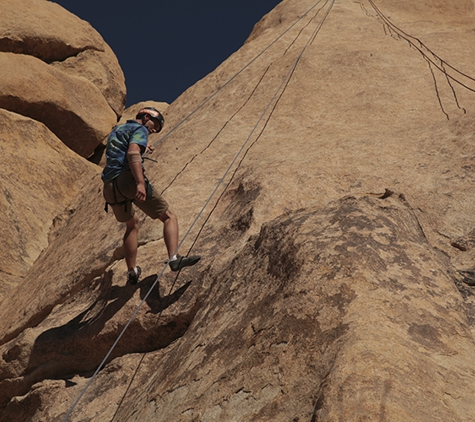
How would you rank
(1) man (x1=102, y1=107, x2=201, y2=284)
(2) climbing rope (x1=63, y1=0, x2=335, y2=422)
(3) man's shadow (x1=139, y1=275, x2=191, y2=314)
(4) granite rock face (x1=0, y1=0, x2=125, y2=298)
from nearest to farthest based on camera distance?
(2) climbing rope (x1=63, y1=0, x2=335, y2=422), (3) man's shadow (x1=139, y1=275, x2=191, y2=314), (1) man (x1=102, y1=107, x2=201, y2=284), (4) granite rock face (x1=0, y1=0, x2=125, y2=298)

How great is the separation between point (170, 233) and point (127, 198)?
1.86 ft

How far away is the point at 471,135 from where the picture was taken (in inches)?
296

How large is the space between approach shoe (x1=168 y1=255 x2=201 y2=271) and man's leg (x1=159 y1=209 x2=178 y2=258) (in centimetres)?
11

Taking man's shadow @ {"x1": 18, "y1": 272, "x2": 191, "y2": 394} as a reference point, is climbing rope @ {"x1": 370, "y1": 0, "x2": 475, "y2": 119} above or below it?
above

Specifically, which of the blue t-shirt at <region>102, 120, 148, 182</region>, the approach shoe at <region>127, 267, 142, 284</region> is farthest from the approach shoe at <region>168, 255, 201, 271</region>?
the blue t-shirt at <region>102, 120, 148, 182</region>

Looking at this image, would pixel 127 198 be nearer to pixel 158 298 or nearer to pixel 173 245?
pixel 173 245

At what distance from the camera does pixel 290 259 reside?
4.58 m

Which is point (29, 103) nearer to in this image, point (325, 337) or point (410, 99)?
point (410, 99)

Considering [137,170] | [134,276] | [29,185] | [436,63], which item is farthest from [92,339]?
[436,63]

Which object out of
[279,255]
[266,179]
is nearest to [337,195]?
[266,179]

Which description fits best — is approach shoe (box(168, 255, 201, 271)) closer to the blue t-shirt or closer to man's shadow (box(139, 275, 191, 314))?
man's shadow (box(139, 275, 191, 314))

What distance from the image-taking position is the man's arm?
6.18m

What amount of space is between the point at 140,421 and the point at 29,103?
972 centimetres

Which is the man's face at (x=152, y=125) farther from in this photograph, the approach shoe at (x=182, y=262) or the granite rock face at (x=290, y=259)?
the approach shoe at (x=182, y=262)
